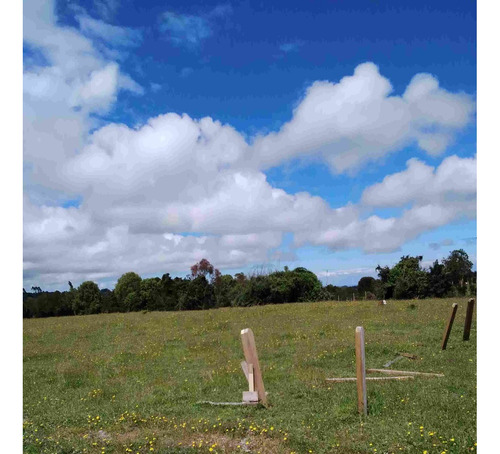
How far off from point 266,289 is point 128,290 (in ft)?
76.0

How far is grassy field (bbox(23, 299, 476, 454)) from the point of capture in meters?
7.79

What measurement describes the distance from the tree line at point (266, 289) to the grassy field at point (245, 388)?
27045 mm

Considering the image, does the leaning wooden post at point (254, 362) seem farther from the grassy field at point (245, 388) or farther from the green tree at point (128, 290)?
the green tree at point (128, 290)

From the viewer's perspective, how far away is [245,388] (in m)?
13.0

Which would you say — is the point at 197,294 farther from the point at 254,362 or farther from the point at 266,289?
the point at 254,362

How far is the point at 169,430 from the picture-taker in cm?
881

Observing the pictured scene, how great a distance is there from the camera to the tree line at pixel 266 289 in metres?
53.0

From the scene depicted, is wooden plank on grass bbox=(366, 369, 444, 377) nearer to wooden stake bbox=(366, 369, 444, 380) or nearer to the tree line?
wooden stake bbox=(366, 369, 444, 380)

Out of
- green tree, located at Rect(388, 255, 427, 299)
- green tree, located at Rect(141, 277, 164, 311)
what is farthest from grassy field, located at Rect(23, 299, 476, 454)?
green tree, located at Rect(141, 277, 164, 311)

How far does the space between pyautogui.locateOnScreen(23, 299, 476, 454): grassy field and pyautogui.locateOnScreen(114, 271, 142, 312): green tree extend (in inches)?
1518
